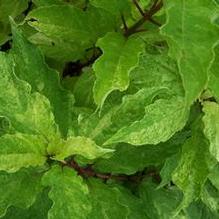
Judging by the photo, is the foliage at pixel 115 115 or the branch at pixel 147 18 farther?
the branch at pixel 147 18

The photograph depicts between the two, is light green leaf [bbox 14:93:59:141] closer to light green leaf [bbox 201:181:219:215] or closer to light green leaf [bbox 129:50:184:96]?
light green leaf [bbox 129:50:184:96]

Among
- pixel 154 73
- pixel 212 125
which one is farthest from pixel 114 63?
pixel 212 125

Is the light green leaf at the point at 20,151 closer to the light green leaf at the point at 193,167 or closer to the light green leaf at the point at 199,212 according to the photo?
the light green leaf at the point at 193,167

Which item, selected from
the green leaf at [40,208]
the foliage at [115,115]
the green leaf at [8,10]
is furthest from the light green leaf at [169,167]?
the green leaf at [8,10]

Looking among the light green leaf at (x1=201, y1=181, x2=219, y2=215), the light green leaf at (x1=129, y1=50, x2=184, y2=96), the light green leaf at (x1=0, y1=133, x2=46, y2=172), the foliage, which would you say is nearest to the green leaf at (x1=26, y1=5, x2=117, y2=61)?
the foliage

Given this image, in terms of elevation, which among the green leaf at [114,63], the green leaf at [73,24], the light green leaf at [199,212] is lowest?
the light green leaf at [199,212]

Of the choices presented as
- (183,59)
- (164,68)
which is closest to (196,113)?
(164,68)

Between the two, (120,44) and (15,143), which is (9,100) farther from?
(120,44)
